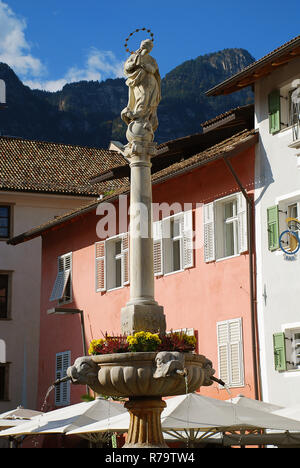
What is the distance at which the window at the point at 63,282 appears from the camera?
2866 cm

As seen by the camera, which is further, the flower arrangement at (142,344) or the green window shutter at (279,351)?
the green window shutter at (279,351)

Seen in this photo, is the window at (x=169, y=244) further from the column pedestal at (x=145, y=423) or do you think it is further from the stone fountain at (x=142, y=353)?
the column pedestal at (x=145, y=423)

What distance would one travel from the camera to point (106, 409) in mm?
18422

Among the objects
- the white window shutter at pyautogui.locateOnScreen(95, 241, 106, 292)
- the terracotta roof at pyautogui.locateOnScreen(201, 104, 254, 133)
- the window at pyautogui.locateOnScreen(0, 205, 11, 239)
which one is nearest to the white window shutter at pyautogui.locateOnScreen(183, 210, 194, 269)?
the terracotta roof at pyautogui.locateOnScreen(201, 104, 254, 133)

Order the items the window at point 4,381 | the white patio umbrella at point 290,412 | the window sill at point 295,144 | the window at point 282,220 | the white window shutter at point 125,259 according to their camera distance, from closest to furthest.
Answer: the white patio umbrella at point 290,412, the window sill at point 295,144, the window at point 282,220, the white window shutter at point 125,259, the window at point 4,381

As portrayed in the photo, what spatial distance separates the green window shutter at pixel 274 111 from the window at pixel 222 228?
181cm

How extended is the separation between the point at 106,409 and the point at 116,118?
10409cm

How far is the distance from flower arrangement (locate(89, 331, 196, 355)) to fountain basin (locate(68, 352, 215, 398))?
0.80 feet

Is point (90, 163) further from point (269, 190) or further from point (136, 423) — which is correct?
point (136, 423)

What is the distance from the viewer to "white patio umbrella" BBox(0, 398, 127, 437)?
1794 cm

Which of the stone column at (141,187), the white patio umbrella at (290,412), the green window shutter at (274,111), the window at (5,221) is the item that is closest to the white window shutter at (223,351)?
the white patio umbrella at (290,412)

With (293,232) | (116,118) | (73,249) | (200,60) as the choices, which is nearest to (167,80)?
(200,60)

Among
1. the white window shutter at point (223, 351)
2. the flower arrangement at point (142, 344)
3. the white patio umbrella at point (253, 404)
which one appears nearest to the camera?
the flower arrangement at point (142, 344)

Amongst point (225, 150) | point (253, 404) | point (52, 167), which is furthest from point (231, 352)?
point (52, 167)
